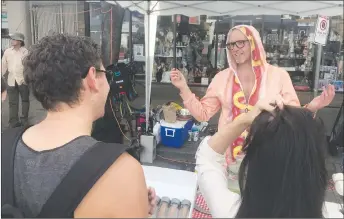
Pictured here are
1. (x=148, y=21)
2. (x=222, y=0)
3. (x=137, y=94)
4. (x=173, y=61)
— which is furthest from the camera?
(x=173, y=61)

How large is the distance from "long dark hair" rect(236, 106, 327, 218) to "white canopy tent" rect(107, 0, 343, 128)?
3037 mm

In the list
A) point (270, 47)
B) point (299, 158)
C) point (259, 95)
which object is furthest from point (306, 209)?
point (270, 47)

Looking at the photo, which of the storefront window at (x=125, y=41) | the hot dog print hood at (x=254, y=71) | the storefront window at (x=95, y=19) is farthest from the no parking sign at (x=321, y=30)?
the storefront window at (x=125, y=41)

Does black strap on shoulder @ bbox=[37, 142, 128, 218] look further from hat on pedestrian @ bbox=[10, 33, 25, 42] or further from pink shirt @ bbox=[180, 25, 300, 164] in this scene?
hat on pedestrian @ bbox=[10, 33, 25, 42]

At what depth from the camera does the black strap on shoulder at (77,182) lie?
0.58 meters

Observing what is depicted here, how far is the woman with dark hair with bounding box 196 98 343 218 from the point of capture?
631mm

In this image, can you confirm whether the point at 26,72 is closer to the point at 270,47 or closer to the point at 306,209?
the point at 306,209

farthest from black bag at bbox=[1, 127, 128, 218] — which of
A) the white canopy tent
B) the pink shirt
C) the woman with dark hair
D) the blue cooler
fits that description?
the blue cooler

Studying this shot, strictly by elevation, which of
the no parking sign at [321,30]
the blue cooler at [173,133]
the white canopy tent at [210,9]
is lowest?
the blue cooler at [173,133]

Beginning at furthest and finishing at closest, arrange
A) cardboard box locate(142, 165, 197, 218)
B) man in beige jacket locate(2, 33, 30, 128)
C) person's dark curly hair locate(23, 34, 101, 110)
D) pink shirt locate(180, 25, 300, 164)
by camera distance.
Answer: man in beige jacket locate(2, 33, 30, 128), pink shirt locate(180, 25, 300, 164), cardboard box locate(142, 165, 197, 218), person's dark curly hair locate(23, 34, 101, 110)

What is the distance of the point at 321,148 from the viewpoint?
65 cm

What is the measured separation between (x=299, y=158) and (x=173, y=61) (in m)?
6.27

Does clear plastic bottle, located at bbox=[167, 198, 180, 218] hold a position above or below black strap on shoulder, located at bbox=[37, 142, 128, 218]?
below

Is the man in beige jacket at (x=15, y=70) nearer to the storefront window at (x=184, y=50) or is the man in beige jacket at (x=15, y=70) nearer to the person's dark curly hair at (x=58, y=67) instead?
the storefront window at (x=184, y=50)
